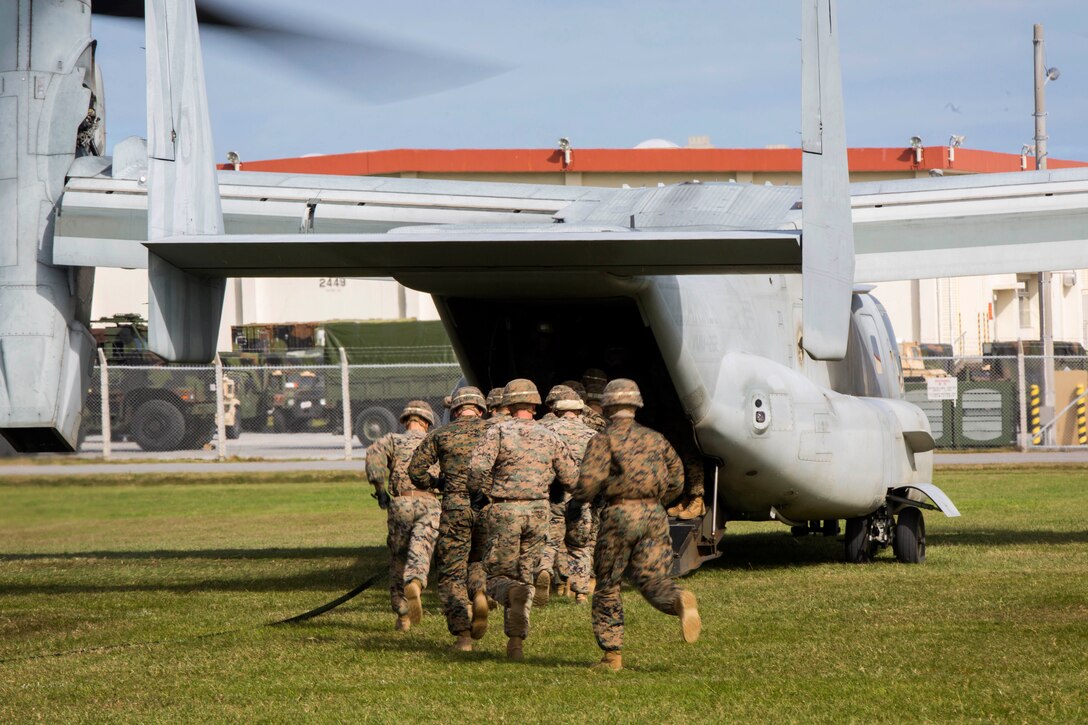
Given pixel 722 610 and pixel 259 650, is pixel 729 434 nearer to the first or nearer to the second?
pixel 722 610

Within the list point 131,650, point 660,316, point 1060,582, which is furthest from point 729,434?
point 131,650

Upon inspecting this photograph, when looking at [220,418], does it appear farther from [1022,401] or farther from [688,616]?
[688,616]

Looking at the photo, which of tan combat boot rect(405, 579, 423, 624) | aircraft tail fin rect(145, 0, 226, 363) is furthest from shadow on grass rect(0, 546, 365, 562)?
aircraft tail fin rect(145, 0, 226, 363)

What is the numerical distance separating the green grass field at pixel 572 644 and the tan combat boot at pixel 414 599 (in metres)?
0.20

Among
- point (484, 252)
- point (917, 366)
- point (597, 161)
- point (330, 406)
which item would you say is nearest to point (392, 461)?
point (484, 252)

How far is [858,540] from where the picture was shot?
14.5 m

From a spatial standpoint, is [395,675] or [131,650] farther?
[131,650]

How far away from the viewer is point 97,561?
1625cm

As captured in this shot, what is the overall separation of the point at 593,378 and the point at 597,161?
32800 millimetres

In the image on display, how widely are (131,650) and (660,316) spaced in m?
5.11

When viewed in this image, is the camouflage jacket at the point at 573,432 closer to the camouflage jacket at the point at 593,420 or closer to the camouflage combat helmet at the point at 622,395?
the camouflage jacket at the point at 593,420

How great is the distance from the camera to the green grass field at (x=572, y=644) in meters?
7.63

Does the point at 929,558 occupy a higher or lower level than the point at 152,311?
lower

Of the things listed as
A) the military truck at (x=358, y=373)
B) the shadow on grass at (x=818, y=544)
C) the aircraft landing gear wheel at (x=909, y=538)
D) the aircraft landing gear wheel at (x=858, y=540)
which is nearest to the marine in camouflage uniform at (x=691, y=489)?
the shadow on grass at (x=818, y=544)
